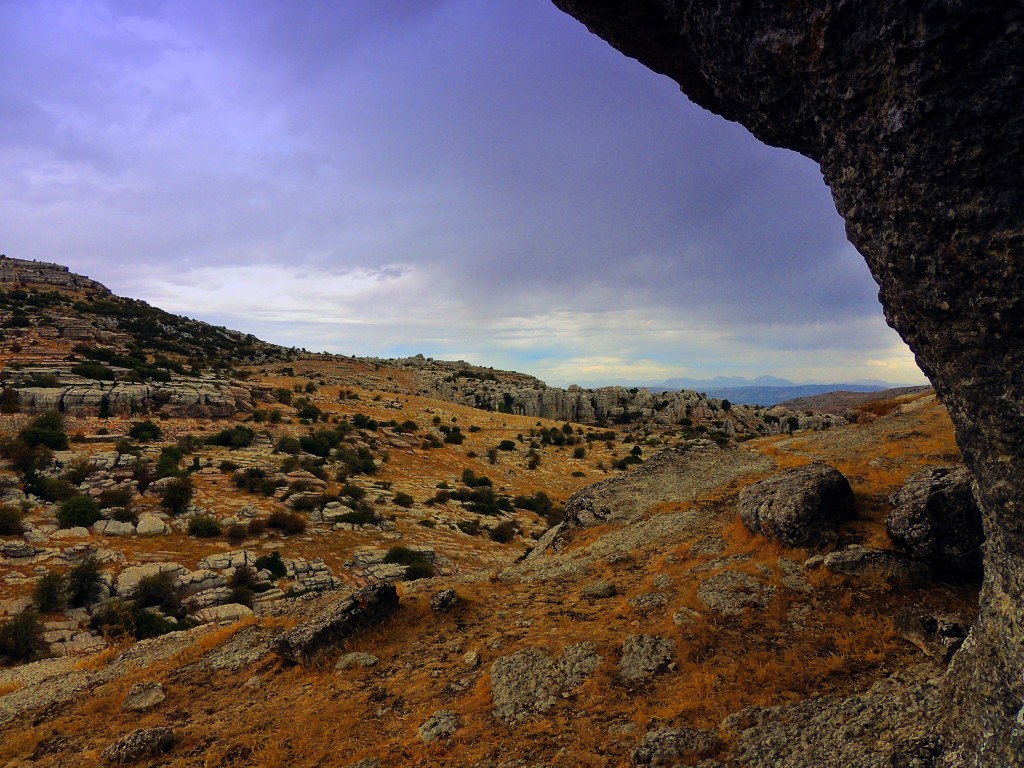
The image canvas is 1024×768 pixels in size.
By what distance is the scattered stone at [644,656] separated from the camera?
7418 millimetres

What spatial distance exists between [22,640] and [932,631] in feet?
62.8

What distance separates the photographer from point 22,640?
1137 cm

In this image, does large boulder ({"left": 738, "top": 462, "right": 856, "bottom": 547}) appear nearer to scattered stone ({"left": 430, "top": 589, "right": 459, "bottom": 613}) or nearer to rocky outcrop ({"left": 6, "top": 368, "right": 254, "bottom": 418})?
scattered stone ({"left": 430, "top": 589, "right": 459, "bottom": 613})

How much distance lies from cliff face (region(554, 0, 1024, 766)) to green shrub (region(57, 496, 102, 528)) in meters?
23.7

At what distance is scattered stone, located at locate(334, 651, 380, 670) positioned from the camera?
29.6 ft

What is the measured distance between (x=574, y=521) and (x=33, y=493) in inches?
861

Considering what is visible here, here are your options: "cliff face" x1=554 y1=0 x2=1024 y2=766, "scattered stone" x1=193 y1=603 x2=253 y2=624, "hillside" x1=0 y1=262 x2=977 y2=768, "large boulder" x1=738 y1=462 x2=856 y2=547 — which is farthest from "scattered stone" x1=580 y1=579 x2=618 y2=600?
"scattered stone" x1=193 y1=603 x2=253 y2=624

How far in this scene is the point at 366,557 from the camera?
18156mm

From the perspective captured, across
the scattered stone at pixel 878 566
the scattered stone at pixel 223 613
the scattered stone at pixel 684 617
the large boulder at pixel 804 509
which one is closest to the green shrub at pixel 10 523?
the scattered stone at pixel 223 613

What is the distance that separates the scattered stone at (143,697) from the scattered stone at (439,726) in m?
5.91

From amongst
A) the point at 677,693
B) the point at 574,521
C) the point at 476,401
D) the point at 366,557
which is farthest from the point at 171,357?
the point at 677,693

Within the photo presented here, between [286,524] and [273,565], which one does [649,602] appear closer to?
[273,565]

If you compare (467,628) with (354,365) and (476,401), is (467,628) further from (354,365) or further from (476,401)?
(354,365)

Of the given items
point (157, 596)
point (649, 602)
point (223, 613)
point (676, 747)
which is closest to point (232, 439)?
point (157, 596)
